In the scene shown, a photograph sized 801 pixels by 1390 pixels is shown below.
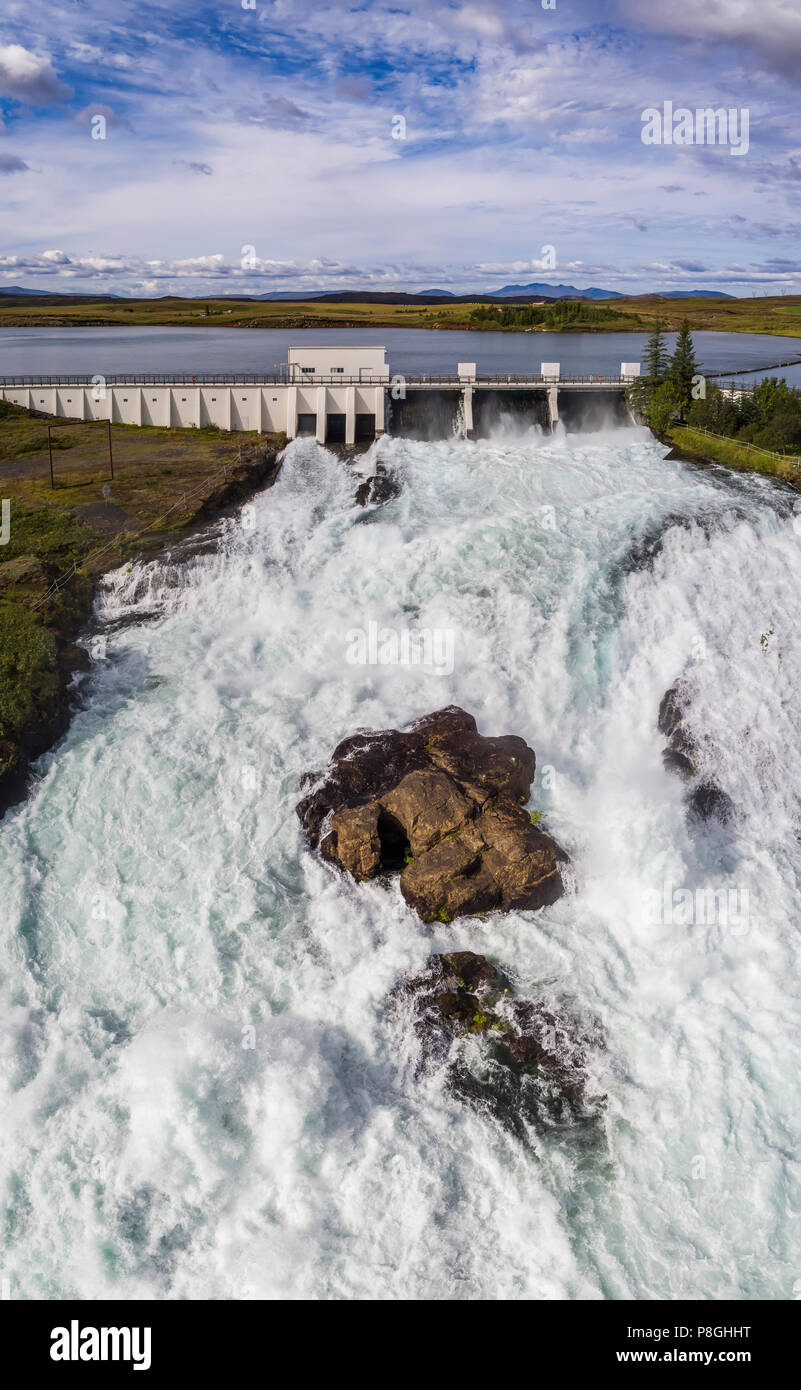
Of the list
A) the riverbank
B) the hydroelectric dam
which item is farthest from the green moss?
the hydroelectric dam

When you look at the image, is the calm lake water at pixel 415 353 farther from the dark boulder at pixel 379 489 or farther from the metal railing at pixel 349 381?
the dark boulder at pixel 379 489

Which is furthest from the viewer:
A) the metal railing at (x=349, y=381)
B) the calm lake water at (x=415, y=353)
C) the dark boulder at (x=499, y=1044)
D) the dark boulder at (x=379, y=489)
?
the calm lake water at (x=415, y=353)

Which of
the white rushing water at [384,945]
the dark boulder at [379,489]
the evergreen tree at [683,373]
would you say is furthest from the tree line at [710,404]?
the dark boulder at [379,489]

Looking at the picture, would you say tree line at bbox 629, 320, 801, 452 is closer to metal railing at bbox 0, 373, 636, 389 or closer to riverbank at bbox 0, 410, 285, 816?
metal railing at bbox 0, 373, 636, 389

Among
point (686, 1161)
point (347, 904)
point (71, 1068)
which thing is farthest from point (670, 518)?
point (71, 1068)

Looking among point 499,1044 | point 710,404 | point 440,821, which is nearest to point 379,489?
point 710,404

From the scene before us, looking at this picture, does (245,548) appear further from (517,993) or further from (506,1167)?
(506,1167)
